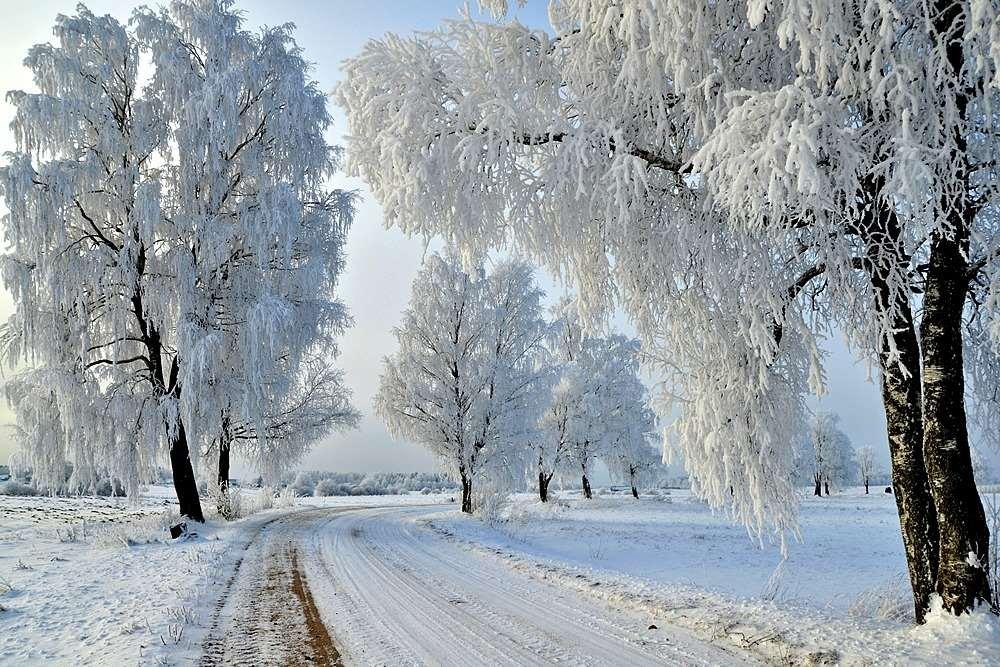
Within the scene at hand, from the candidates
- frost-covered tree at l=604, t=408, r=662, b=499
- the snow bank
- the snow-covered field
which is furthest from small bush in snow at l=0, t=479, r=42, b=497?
frost-covered tree at l=604, t=408, r=662, b=499

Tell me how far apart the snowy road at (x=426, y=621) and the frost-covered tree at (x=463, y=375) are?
9993 millimetres

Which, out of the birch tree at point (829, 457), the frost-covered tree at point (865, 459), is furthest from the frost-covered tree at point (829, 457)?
the frost-covered tree at point (865, 459)

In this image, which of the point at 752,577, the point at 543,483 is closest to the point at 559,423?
the point at 543,483

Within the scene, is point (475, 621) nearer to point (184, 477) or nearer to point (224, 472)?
point (184, 477)

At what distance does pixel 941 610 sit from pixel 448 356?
15.2 m

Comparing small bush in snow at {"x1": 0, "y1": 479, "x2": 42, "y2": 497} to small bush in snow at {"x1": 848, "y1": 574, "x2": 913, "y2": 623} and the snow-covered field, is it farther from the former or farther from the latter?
small bush in snow at {"x1": 848, "y1": 574, "x2": 913, "y2": 623}

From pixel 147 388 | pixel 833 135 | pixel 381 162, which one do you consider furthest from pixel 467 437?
pixel 833 135

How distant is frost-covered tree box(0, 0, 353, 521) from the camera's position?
12.0m

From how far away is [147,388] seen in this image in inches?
516

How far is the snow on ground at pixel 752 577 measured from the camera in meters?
4.08

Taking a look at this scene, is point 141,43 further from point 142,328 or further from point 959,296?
point 959,296

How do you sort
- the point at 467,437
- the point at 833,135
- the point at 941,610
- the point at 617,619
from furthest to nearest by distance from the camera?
1. the point at 467,437
2. the point at 617,619
3. the point at 941,610
4. the point at 833,135

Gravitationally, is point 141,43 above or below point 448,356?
above

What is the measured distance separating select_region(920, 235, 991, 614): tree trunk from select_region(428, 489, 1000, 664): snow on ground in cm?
45
